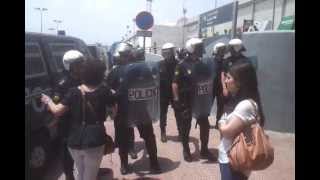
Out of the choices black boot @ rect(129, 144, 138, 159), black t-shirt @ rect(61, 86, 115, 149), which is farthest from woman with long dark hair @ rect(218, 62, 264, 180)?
black boot @ rect(129, 144, 138, 159)

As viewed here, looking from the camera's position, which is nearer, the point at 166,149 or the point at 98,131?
the point at 98,131

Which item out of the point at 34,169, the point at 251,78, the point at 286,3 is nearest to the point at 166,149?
the point at 34,169

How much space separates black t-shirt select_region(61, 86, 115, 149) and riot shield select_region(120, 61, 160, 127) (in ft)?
4.92

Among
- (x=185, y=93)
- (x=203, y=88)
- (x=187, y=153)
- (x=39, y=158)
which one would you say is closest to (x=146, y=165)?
(x=187, y=153)

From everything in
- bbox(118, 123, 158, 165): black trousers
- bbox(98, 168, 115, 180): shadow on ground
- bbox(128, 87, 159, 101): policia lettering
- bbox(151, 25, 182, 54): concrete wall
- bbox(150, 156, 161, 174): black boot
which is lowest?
bbox(98, 168, 115, 180): shadow on ground

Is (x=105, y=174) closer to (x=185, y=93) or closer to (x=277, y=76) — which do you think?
(x=185, y=93)

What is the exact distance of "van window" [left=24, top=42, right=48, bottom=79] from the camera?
17.7 ft

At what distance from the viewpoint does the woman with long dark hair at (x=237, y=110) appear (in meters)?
3.06

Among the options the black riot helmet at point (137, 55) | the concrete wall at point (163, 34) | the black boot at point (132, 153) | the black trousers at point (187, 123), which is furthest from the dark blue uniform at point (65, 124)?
the concrete wall at point (163, 34)

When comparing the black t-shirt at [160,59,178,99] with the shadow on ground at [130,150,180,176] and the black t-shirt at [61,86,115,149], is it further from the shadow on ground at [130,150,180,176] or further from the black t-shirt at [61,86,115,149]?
the black t-shirt at [61,86,115,149]

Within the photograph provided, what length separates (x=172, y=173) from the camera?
19.2ft

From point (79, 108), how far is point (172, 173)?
2.51 meters

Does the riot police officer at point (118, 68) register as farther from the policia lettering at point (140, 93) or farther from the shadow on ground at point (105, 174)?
the shadow on ground at point (105, 174)
